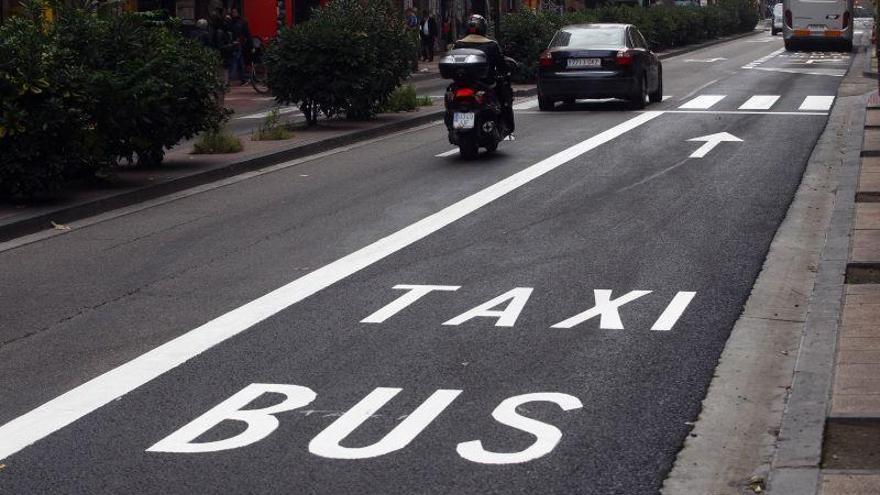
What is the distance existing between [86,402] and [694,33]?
61474mm

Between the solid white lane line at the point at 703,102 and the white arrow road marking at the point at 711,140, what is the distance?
563cm

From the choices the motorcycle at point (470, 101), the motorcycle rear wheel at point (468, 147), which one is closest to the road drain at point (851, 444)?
the motorcycle at point (470, 101)

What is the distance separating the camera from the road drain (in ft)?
19.8

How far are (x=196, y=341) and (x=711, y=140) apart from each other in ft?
43.3

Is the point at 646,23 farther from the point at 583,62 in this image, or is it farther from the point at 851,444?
the point at 851,444

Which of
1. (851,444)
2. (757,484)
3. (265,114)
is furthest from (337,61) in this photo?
(757,484)

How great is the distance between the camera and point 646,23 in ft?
178

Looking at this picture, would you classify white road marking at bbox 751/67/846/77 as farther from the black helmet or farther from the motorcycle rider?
the black helmet

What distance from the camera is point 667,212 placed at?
1391 cm

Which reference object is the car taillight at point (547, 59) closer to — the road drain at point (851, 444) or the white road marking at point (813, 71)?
the white road marking at point (813, 71)

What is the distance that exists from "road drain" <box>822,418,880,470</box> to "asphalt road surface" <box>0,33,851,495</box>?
2.12ft

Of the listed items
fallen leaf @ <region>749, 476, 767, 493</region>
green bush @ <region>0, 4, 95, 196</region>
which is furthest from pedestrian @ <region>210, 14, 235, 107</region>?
fallen leaf @ <region>749, 476, 767, 493</region>

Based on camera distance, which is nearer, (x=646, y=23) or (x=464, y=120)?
(x=464, y=120)

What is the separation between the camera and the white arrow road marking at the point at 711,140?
19109 millimetres
